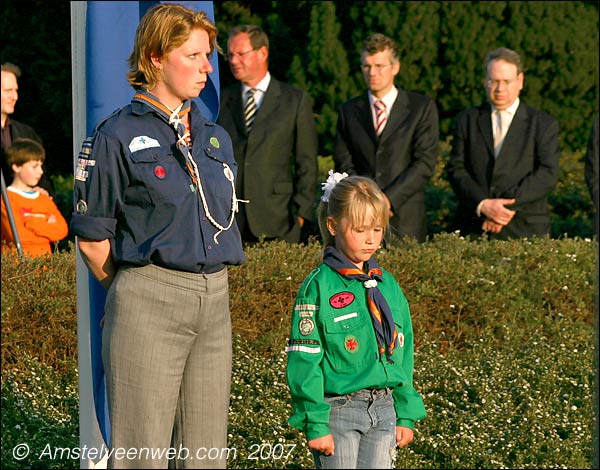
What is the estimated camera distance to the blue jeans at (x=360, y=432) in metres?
4.52

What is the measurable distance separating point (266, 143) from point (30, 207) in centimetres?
220

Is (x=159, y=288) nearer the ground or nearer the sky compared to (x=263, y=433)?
nearer the sky

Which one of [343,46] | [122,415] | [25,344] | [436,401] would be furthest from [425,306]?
[343,46]

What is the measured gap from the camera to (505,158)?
9.39 metres

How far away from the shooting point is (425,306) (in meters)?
8.15

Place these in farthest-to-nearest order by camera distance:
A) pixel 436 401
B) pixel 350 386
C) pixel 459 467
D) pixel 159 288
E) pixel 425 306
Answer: pixel 425 306
pixel 436 401
pixel 459 467
pixel 350 386
pixel 159 288

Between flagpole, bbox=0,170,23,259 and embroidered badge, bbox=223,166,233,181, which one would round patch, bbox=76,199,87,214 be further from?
flagpole, bbox=0,170,23,259

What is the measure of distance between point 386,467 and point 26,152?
238 inches

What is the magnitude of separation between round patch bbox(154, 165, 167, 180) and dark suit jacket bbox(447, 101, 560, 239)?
5423 millimetres

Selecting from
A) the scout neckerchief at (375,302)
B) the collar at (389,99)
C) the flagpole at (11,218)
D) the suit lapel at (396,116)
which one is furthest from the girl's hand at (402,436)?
the flagpole at (11,218)

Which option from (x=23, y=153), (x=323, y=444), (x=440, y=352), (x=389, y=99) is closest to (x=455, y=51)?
(x=389, y=99)

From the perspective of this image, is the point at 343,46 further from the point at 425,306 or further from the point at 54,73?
the point at 425,306

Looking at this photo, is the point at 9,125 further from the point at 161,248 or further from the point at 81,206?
the point at 161,248

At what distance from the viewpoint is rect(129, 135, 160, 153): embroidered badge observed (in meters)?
4.27
